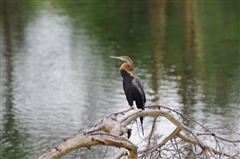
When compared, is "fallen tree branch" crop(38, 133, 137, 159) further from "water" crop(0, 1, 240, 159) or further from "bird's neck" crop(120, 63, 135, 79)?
"water" crop(0, 1, 240, 159)

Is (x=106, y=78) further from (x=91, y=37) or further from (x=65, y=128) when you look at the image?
(x=91, y=37)

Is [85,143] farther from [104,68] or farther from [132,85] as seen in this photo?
[104,68]

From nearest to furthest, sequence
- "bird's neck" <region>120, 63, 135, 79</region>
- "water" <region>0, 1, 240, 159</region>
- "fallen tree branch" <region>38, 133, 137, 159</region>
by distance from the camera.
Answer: "fallen tree branch" <region>38, 133, 137, 159</region>
"bird's neck" <region>120, 63, 135, 79</region>
"water" <region>0, 1, 240, 159</region>

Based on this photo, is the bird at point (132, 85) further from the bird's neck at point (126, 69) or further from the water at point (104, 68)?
the water at point (104, 68)

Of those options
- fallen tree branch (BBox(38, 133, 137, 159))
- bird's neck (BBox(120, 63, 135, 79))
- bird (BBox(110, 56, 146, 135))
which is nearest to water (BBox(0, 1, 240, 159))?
bird (BBox(110, 56, 146, 135))

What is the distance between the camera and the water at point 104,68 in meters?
19.9

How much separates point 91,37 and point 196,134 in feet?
96.5

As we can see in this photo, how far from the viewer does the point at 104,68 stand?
1085 inches

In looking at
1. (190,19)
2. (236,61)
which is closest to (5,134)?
(236,61)

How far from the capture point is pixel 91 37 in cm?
3691

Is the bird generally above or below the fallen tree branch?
below

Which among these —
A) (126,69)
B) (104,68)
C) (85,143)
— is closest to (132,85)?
(126,69)

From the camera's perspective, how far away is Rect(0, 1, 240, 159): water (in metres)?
19.9

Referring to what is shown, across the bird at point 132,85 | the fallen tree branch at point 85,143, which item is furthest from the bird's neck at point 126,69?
the fallen tree branch at point 85,143
